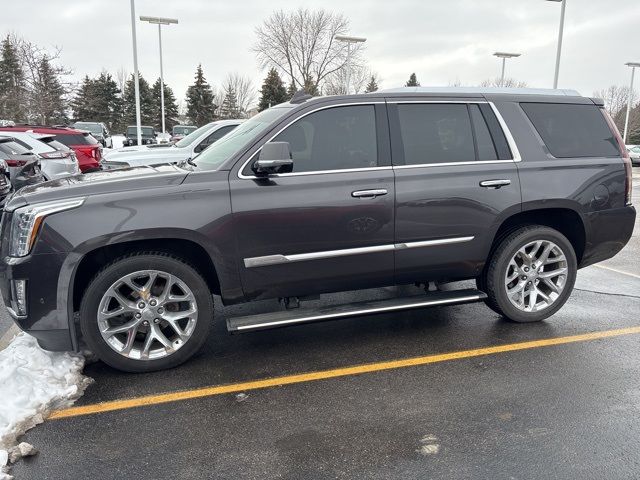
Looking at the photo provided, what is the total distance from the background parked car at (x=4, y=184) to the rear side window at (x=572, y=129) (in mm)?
7281

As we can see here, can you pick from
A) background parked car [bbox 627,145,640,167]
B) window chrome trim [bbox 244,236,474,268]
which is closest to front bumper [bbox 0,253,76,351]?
window chrome trim [bbox 244,236,474,268]

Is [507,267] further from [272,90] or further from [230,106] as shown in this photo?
[230,106]

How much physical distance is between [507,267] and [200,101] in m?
61.2

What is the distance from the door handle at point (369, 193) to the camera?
384cm

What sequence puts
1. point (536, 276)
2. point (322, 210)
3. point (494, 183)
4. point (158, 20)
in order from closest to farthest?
point (322, 210)
point (494, 183)
point (536, 276)
point (158, 20)

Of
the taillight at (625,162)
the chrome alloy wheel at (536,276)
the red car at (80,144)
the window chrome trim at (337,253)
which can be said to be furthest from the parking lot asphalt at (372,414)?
the red car at (80,144)

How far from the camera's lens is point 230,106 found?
215ft

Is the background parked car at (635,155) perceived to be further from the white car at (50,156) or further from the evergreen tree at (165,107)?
the evergreen tree at (165,107)

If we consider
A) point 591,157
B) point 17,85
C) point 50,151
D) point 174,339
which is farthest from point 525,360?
point 17,85

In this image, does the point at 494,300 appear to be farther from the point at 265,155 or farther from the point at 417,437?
the point at 265,155

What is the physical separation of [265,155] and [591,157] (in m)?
2.93

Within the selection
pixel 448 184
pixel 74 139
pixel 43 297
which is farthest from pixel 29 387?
pixel 74 139

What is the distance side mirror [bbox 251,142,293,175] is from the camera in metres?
3.54

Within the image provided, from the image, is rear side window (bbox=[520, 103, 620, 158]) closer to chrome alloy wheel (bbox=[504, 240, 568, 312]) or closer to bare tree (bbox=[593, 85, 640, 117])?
chrome alloy wheel (bbox=[504, 240, 568, 312])
